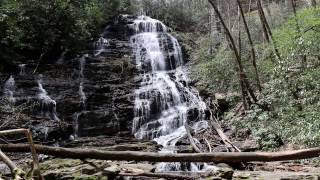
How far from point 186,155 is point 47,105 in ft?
43.0

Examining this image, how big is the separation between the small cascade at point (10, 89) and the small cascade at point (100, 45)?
5.09 m

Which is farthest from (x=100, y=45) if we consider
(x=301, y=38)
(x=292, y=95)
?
(x=301, y=38)

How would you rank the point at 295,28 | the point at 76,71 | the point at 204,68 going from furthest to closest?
the point at 76,71 → the point at 204,68 → the point at 295,28

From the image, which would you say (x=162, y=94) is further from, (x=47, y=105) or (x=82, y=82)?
(x=47, y=105)

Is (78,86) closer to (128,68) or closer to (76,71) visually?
(76,71)

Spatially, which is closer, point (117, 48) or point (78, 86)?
point (78, 86)

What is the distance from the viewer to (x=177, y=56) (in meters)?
22.4

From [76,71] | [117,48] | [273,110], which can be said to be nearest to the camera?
[273,110]

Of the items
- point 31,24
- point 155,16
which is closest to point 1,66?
point 31,24

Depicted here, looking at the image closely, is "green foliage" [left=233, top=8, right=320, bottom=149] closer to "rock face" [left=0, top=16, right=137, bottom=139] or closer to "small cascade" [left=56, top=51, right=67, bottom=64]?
"rock face" [left=0, top=16, right=137, bottom=139]

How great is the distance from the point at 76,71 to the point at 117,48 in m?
3.49

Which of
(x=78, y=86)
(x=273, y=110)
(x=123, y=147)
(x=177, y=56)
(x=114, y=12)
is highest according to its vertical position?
(x=114, y=12)

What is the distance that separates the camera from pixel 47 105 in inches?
656

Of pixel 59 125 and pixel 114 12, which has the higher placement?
pixel 114 12
